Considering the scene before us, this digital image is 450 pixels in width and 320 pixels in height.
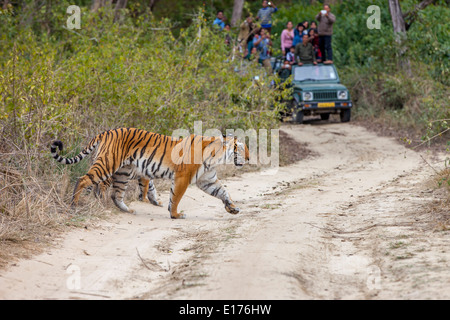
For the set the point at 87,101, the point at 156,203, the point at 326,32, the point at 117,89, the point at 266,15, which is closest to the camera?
the point at 156,203

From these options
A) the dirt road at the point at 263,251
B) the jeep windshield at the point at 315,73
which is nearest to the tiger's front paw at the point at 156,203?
the dirt road at the point at 263,251

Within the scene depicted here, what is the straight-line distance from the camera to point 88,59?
1230 cm

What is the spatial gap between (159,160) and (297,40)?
13.1 metres

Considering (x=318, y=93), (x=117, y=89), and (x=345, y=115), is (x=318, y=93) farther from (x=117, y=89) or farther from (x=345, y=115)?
(x=117, y=89)

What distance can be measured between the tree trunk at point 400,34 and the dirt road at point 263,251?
9378 millimetres

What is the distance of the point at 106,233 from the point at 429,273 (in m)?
3.94

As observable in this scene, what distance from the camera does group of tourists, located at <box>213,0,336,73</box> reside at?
65.7ft

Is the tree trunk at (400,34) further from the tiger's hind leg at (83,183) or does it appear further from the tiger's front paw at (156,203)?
the tiger's hind leg at (83,183)

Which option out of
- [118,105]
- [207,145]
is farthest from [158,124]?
[207,145]

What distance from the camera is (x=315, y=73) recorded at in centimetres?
2017

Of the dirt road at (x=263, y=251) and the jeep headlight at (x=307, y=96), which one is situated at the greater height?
the jeep headlight at (x=307, y=96)

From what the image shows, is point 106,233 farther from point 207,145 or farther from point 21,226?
point 207,145

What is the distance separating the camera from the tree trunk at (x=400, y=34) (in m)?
20.6

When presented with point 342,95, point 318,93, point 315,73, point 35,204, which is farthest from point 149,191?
point 315,73
